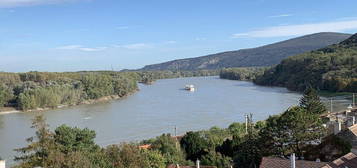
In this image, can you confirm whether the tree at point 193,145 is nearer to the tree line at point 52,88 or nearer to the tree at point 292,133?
the tree at point 292,133

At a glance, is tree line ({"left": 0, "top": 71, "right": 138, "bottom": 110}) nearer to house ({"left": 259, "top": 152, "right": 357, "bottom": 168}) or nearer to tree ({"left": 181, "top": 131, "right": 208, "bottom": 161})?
tree ({"left": 181, "top": 131, "right": 208, "bottom": 161})

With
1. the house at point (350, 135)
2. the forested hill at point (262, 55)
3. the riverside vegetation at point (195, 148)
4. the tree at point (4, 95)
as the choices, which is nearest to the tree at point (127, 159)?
A: the riverside vegetation at point (195, 148)

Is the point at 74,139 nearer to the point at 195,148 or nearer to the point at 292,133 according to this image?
the point at 195,148

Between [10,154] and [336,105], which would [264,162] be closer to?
[10,154]

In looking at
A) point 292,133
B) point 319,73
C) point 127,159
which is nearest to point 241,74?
point 319,73

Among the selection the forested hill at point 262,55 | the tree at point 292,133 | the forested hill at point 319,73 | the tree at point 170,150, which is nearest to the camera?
the tree at point 292,133
